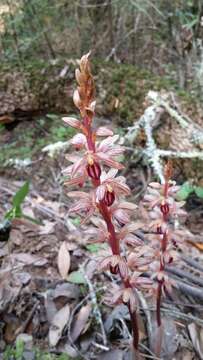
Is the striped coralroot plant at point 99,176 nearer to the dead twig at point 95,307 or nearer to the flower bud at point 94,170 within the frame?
the flower bud at point 94,170

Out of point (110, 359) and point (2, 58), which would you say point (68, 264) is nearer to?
point (110, 359)

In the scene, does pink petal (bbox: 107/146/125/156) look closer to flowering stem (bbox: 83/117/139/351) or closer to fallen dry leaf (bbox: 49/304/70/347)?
flowering stem (bbox: 83/117/139/351)

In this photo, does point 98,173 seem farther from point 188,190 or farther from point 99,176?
point 188,190

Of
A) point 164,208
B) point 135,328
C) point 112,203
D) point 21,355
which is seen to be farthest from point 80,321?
point 112,203

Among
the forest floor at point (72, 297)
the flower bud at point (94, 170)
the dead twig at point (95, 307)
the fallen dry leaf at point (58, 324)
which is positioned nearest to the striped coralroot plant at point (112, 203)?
the flower bud at point (94, 170)

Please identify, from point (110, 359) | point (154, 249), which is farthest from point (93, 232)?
point (110, 359)

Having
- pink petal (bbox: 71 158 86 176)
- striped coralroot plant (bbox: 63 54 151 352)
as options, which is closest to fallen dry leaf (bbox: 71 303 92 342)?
striped coralroot plant (bbox: 63 54 151 352)
